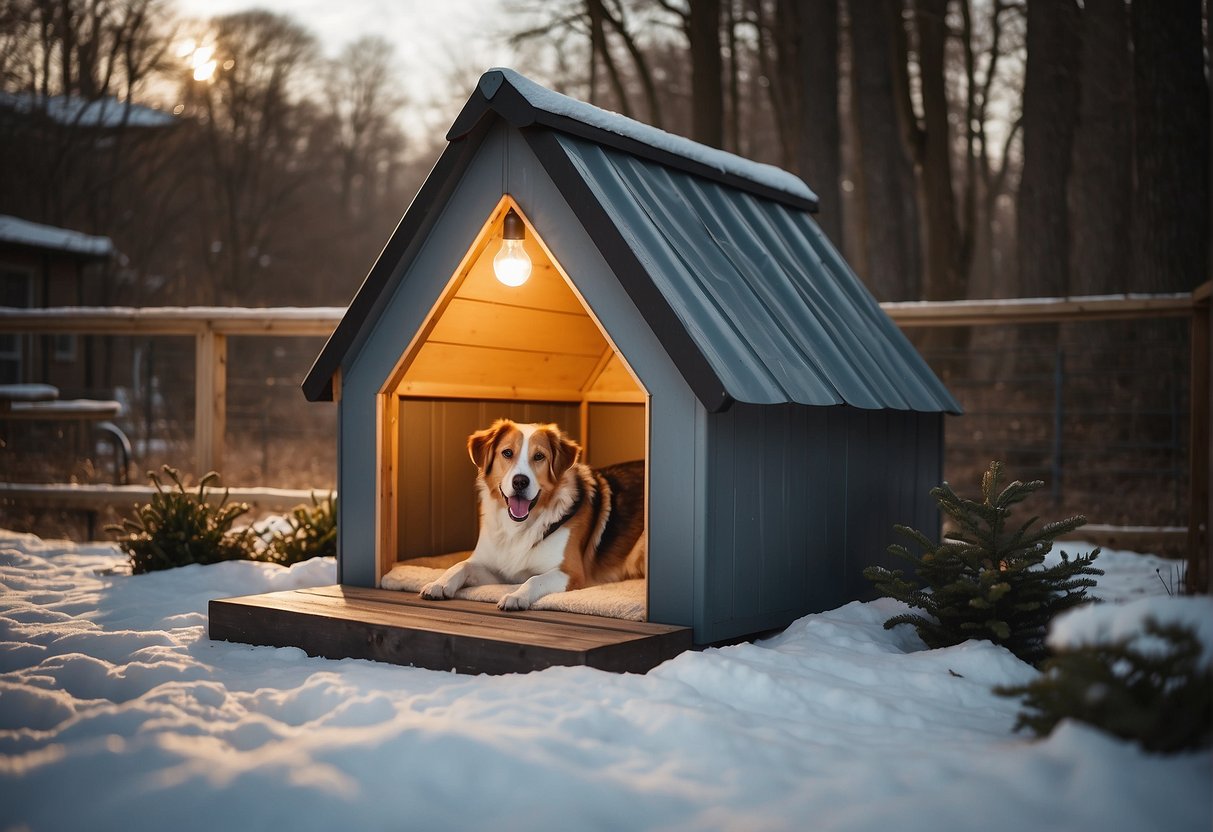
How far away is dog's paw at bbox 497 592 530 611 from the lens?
4.66m

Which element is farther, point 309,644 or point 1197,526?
point 1197,526

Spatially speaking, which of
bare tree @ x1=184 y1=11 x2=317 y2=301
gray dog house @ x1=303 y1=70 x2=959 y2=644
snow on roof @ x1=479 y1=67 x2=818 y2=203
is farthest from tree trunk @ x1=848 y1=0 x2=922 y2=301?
bare tree @ x1=184 y1=11 x2=317 y2=301

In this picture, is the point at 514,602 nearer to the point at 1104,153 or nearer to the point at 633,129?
the point at 633,129

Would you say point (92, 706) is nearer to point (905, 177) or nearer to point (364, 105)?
point (905, 177)

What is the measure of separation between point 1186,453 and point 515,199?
761cm

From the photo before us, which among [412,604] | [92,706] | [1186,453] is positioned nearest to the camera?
[92,706]

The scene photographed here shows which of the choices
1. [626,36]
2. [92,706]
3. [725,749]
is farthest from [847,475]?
[626,36]

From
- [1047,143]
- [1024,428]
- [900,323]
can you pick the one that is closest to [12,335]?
[1024,428]

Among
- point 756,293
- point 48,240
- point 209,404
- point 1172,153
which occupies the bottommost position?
point 209,404

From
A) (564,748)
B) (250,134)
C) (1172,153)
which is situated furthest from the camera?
(250,134)

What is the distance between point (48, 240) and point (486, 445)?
1617cm

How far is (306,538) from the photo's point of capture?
680 cm

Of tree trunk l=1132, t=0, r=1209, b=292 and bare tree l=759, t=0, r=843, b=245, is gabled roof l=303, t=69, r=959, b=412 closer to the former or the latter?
A: tree trunk l=1132, t=0, r=1209, b=292

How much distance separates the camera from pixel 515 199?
479 centimetres
